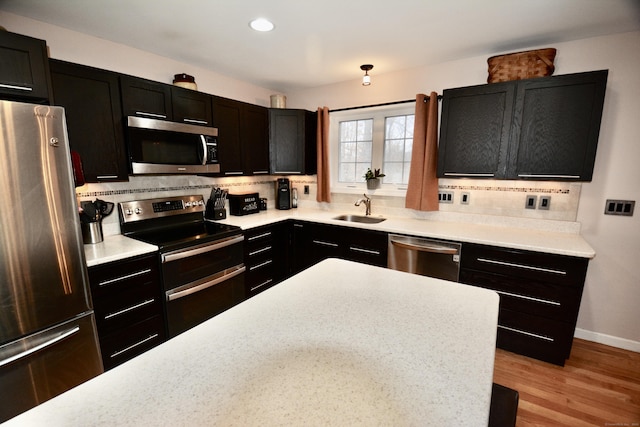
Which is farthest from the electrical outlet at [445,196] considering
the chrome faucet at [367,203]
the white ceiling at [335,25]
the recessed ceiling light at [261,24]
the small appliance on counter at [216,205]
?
the small appliance on counter at [216,205]

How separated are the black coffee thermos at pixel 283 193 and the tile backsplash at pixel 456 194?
47 centimetres

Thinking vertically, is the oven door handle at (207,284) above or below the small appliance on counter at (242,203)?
below

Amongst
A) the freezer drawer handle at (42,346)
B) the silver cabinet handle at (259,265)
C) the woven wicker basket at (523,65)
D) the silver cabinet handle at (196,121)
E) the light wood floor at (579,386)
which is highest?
the woven wicker basket at (523,65)

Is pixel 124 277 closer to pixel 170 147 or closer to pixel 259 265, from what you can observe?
pixel 170 147

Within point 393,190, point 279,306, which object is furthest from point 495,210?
point 279,306


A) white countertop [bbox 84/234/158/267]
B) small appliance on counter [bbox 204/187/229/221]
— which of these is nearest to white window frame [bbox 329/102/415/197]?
small appliance on counter [bbox 204/187/229/221]

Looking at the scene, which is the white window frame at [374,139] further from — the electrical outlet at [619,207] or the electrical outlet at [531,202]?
the electrical outlet at [619,207]

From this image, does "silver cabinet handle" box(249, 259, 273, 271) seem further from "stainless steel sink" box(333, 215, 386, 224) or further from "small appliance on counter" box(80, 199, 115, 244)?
"small appliance on counter" box(80, 199, 115, 244)

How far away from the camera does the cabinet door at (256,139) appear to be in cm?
301

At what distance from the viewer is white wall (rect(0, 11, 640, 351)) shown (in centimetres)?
208

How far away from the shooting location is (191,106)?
8.11ft

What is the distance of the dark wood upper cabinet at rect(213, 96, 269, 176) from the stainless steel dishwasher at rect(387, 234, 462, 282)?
167 cm

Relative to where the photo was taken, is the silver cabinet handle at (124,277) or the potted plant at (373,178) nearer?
the silver cabinet handle at (124,277)

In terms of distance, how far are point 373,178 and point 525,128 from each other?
1.42 m
